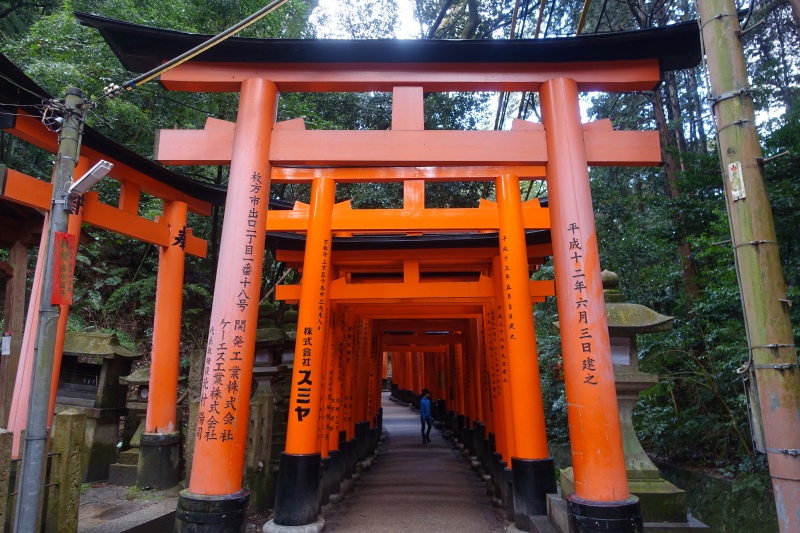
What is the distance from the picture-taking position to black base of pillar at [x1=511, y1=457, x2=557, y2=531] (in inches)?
250

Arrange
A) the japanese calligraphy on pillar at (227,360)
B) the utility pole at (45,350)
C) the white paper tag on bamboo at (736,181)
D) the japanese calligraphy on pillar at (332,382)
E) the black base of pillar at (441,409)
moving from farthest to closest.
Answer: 1. the black base of pillar at (441,409)
2. the japanese calligraphy on pillar at (332,382)
3. the japanese calligraphy on pillar at (227,360)
4. the utility pole at (45,350)
5. the white paper tag on bamboo at (736,181)

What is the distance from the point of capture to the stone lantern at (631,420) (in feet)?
15.9

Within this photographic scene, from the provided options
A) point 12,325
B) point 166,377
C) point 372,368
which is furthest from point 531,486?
point 372,368

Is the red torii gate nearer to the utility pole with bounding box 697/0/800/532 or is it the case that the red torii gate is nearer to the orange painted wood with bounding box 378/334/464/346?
the utility pole with bounding box 697/0/800/532

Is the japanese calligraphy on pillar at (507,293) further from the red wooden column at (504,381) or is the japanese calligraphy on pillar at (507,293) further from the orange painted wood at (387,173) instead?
the orange painted wood at (387,173)

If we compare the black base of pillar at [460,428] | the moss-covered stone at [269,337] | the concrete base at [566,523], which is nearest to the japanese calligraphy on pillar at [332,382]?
the moss-covered stone at [269,337]

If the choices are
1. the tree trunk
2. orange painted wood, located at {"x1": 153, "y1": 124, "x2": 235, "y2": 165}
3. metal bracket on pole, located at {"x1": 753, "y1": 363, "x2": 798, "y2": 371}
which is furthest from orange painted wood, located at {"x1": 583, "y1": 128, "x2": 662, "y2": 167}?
the tree trunk

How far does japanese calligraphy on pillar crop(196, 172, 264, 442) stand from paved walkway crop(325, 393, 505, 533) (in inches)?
138

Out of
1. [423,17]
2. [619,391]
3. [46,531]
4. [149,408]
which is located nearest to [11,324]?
[149,408]

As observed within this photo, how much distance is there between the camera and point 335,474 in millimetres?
9391

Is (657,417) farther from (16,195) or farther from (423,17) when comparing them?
(423,17)

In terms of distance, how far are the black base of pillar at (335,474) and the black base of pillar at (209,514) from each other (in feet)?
14.7

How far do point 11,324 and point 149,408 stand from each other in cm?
258

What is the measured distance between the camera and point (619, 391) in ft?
17.9
